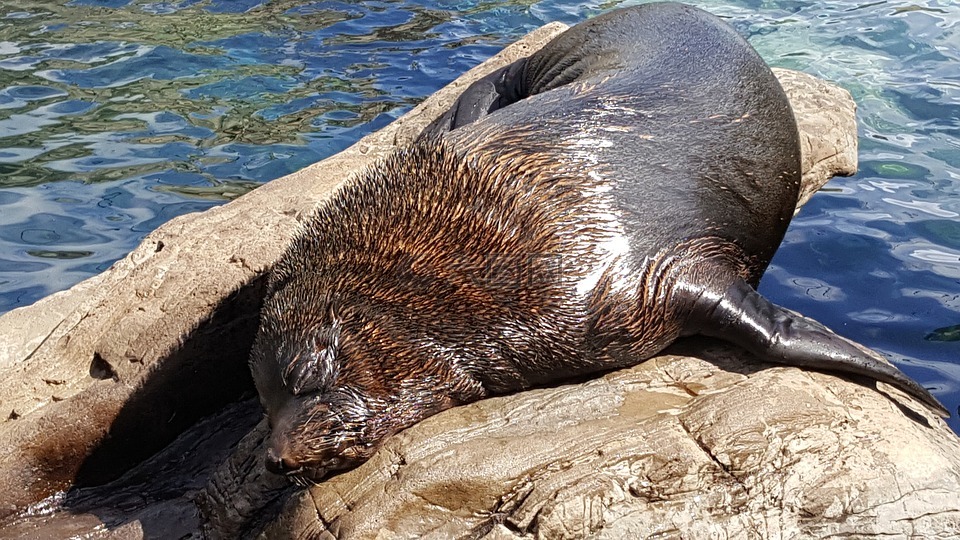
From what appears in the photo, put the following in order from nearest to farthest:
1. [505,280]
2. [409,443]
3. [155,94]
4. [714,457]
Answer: [714,457]
[409,443]
[505,280]
[155,94]

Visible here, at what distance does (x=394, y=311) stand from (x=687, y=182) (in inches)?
59.6

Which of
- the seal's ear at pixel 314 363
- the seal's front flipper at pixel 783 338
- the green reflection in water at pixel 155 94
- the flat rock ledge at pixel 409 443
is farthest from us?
the green reflection in water at pixel 155 94

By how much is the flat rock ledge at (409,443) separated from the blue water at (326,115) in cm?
205

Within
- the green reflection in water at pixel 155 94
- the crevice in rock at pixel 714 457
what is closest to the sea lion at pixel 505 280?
the crevice in rock at pixel 714 457

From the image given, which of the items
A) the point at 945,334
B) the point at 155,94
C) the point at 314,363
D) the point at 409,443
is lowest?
the point at 945,334

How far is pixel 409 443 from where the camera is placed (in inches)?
162

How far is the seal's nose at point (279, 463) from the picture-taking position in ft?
13.1

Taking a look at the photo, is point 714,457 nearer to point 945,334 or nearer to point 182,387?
point 182,387

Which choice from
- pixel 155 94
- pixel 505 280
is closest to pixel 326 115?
pixel 155 94

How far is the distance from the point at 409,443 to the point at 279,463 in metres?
0.50

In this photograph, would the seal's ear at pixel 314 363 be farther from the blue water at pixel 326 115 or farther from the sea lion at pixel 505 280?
the blue water at pixel 326 115

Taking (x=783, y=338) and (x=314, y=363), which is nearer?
(x=314, y=363)

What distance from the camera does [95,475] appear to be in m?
5.06

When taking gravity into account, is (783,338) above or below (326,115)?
above
